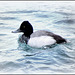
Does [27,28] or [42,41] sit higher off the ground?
[27,28]

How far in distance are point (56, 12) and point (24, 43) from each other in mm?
6534

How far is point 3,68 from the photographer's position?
5.86m

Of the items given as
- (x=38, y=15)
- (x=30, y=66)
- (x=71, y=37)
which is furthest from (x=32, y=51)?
(x=38, y=15)

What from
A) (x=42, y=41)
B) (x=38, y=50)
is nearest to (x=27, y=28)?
(x=42, y=41)

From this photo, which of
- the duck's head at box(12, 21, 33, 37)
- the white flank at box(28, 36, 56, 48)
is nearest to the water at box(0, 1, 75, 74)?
the white flank at box(28, 36, 56, 48)

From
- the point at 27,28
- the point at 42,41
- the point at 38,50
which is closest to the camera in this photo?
the point at 38,50

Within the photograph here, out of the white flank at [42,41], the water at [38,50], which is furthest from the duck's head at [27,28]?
the white flank at [42,41]

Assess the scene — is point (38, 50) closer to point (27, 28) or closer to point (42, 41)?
point (42, 41)

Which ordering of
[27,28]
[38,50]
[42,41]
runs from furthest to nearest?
[27,28] → [42,41] → [38,50]

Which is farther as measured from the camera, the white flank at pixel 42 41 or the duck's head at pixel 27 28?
the duck's head at pixel 27 28

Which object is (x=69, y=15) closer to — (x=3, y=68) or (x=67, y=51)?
(x=67, y=51)

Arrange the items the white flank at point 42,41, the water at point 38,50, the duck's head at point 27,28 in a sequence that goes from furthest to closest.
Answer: the duck's head at point 27,28 → the white flank at point 42,41 → the water at point 38,50

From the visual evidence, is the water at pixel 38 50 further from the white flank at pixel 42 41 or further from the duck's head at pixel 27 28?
the duck's head at pixel 27 28

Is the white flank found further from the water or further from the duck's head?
the duck's head
